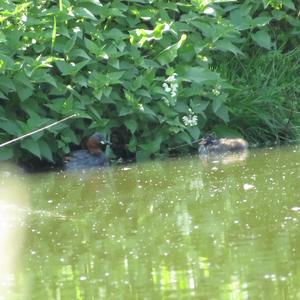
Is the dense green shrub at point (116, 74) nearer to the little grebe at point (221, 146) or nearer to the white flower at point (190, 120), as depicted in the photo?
the white flower at point (190, 120)

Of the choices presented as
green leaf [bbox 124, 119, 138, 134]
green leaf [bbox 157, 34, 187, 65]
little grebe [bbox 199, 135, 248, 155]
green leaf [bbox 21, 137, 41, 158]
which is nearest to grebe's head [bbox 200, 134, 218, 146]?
little grebe [bbox 199, 135, 248, 155]

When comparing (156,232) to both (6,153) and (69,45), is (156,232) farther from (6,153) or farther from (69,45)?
(69,45)

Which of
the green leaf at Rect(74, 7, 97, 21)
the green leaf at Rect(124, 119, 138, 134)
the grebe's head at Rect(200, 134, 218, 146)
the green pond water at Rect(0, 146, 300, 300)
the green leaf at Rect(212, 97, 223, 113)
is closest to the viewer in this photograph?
the green pond water at Rect(0, 146, 300, 300)

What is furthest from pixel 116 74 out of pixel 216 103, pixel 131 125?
pixel 216 103

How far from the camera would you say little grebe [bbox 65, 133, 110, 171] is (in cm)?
904

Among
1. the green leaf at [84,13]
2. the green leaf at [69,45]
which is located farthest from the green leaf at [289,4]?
the green leaf at [69,45]

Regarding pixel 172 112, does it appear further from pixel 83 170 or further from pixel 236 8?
pixel 236 8

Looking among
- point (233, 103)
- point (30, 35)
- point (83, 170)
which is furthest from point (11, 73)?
point (233, 103)

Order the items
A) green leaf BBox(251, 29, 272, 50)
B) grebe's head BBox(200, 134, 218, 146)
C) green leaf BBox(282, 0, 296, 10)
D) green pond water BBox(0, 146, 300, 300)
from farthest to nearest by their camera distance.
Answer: green leaf BBox(282, 0, 296, 10) < green leaf BBox(251, 29, 272, 50) < grebe's head BBox(200, 134, 218, 146) < green pond water BBox(0, 146, 300, 300)

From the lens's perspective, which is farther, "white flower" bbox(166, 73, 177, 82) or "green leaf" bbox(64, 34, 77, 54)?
"white flower" bbox(166, 73, 177, 82)

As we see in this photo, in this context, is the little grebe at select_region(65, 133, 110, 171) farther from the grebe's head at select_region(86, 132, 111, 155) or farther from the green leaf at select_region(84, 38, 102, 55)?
the green leaf at select_region(84, 38, 102, 55)

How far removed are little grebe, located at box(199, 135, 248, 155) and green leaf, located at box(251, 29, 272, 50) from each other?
5.11 ft

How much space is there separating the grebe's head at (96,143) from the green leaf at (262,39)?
2307mm

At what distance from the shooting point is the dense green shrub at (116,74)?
9.04 metres
